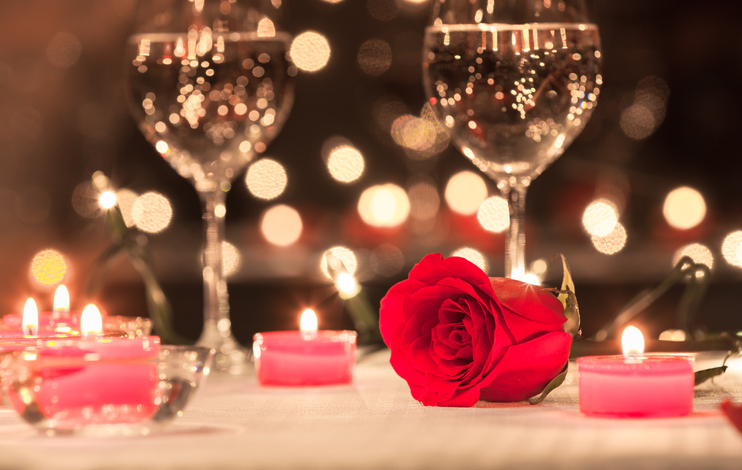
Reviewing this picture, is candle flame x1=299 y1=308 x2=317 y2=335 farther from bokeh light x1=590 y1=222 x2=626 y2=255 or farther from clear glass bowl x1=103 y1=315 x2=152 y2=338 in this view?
bokeh light x1=590 y1=222 x2=626 y2=255

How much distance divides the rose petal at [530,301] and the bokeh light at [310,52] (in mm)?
1932

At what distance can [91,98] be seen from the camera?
2725mm

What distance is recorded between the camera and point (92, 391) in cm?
41

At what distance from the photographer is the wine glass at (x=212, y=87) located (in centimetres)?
76

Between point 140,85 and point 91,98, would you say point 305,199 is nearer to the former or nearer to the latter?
point 91,98

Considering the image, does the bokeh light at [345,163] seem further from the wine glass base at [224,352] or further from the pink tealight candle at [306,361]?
the pink tealight candle at [306,361]

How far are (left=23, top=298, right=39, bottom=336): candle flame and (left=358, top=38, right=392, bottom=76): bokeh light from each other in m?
1.89

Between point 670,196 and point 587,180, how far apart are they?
22 cm

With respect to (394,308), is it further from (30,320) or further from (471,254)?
(471,254)

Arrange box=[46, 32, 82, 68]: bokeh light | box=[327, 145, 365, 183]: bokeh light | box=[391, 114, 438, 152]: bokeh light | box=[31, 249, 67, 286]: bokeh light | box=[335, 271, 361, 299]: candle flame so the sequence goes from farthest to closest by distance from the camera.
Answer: box=[31, 249, 67, 286]: bokeh light, box=[46, 32, 82, 68]: bokeh light, box=[327, 145, 365, 183]: bokeh light, box=[391, 114, 438, 152]: bokeh light, box=[335, 271, 361, 299]: candle flame

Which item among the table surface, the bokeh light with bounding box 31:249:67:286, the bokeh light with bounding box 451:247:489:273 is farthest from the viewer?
the bokeh light with bounding box 31:249:67:286

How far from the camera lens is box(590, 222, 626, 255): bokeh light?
8.20 feet

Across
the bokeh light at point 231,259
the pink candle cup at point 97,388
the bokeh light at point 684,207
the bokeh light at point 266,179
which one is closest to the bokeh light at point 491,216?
the bokeh light at point 684,207

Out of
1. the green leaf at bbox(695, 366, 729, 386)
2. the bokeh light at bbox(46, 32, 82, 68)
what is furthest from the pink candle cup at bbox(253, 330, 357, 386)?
the bokeh light at bbox(46, 32, 82, 68)
